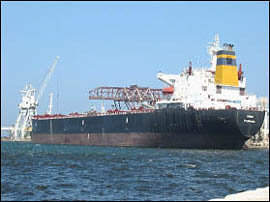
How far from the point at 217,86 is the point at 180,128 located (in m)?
7.96

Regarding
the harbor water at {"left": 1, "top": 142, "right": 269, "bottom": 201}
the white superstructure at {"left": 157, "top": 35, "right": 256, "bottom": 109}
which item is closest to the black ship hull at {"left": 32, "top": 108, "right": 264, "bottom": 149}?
the white superstructure at {"left": 157, "top": 35, "right": 256, "bottom": 109}

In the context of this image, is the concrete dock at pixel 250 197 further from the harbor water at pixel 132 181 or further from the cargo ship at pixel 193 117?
the cargo ship at pixel 193 117

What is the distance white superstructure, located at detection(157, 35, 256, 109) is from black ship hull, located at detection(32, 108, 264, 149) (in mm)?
3787

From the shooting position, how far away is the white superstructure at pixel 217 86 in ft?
181

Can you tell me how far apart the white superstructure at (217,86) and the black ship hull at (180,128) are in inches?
149

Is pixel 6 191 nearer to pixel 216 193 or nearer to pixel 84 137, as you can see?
pixel 216 193

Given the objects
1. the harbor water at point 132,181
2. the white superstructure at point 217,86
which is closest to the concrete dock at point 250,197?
the harbor water at point 132,181

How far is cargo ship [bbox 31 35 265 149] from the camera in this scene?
48688 mm

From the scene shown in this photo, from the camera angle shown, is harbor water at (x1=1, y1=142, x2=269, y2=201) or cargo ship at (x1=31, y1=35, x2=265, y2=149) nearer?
harbor water at (x1=1, y1=142, x2=269, y2=201)

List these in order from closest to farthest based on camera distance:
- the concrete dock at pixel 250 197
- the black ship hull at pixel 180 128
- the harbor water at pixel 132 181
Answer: the concrete dock at pixel 250 197 < the harbor water at pixel 132 181 < the black ship hull at pixel 180 128

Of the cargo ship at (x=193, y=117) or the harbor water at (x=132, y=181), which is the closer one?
the harbor water at (x=132, y=181)

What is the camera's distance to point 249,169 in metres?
31.2

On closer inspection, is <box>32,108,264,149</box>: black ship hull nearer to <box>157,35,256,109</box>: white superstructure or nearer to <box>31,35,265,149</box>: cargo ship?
<box>31,35,265,149</box>: cargo ship

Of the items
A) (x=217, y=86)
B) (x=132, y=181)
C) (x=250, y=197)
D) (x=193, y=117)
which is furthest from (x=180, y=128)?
(x=250, y=197)
